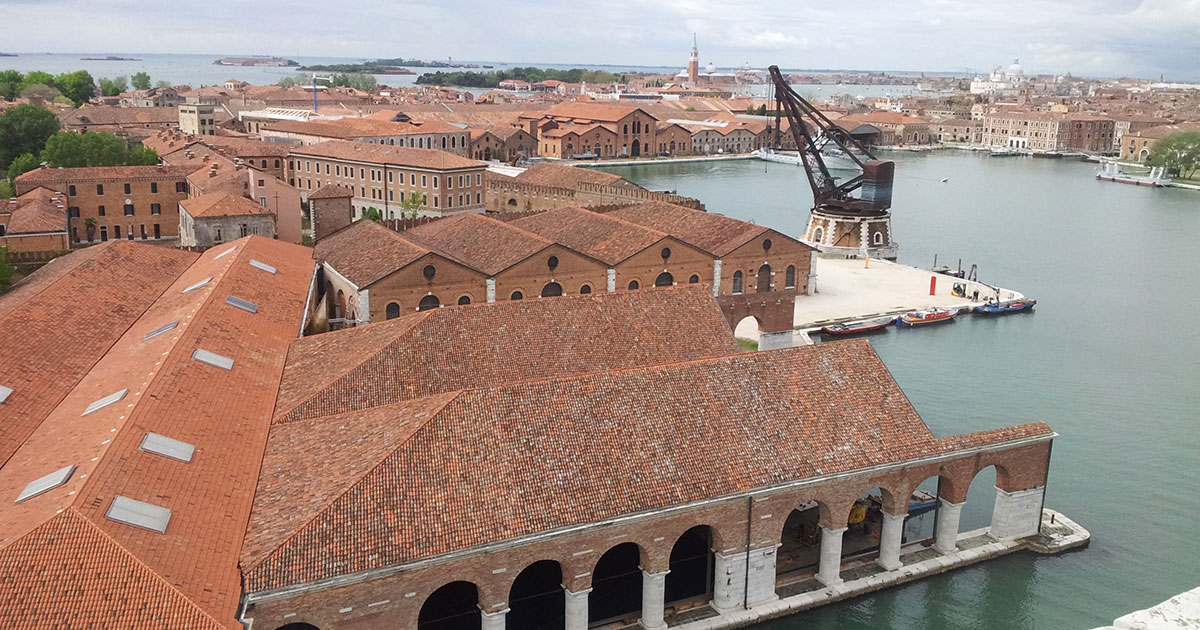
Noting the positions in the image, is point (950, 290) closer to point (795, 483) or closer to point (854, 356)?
point (854, 356)

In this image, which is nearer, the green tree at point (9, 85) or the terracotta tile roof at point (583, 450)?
the terracotta tile roof at point (583, 450)

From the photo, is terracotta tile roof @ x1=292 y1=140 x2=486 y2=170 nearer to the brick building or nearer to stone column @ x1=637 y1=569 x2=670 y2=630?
the brick building

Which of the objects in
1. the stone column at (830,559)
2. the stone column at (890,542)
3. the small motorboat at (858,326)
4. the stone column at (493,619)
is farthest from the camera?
the small motorboat at (858,326)

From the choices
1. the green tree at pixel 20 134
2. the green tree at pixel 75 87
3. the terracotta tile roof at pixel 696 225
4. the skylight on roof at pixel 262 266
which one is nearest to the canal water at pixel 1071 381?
the terracotta tile roof at pixel 696 225

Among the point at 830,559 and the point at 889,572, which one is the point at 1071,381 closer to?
the point at 889,572

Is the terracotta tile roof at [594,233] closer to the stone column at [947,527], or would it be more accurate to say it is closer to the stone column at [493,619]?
the stone column at [947,527]
